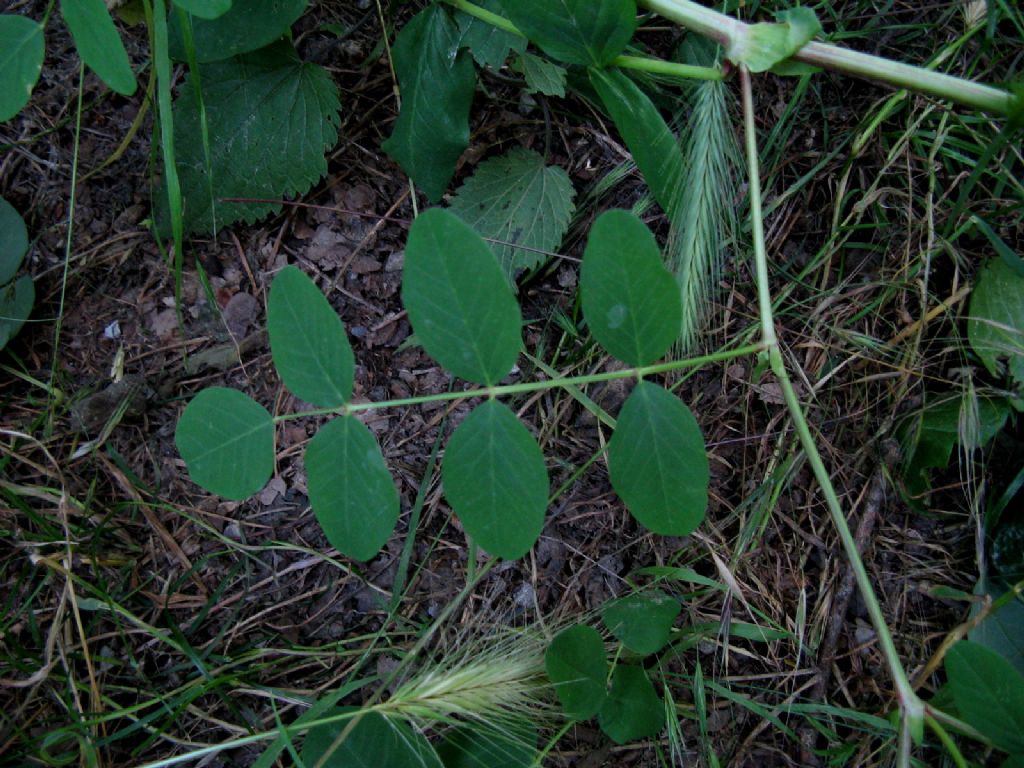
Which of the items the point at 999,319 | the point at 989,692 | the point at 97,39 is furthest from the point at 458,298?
the point at 999,319

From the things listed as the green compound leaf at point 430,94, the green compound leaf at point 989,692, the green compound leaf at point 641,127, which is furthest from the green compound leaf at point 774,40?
the green compound leaf at point 989,692

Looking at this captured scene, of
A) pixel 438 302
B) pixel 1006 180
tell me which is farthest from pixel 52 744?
pixel 1006 180

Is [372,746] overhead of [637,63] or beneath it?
beneath

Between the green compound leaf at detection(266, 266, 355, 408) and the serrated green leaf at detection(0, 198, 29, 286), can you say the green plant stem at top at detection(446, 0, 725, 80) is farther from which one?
the serrated green leaf at detection(0, 198, 29, 286)

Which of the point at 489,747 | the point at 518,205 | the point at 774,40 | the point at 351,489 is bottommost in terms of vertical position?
the point at 489,747

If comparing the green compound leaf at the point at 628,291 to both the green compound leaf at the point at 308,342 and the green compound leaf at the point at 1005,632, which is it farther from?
the green compound leaf at the point at 1005,632

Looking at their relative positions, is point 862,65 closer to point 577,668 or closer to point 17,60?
point 577,668

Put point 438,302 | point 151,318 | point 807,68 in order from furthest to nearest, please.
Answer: point 151,318 → point 807,68 → point 438,302

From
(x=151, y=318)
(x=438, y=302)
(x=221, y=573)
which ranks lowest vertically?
(x=221, y=573)

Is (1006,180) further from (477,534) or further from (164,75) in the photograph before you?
(164,75)
